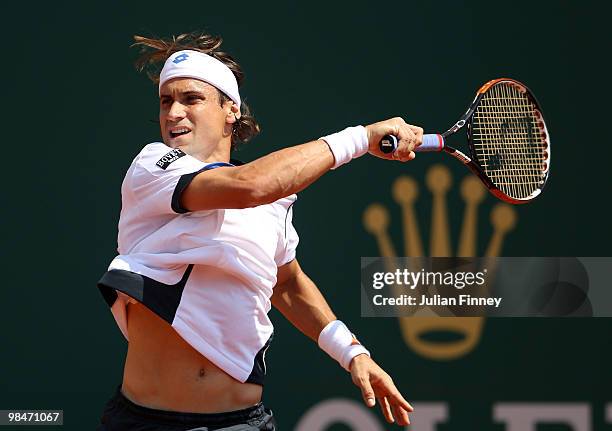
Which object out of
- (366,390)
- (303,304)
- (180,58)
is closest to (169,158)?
(180,58)

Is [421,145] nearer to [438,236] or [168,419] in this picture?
[168,419]

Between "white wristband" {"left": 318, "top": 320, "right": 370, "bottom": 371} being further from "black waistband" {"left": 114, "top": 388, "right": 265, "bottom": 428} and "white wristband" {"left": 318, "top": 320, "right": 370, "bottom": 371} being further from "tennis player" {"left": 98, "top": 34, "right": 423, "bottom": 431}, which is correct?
"black waistband" {"left": 114, "top": 388, "right": 265, "bottom": 428}

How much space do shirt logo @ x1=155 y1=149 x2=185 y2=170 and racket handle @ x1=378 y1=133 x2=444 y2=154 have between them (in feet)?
1.73

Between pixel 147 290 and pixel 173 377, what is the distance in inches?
9.7

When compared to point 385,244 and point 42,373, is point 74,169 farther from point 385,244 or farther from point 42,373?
point 385,244

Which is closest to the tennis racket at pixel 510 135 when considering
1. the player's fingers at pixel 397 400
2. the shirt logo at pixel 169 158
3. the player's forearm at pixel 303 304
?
the player's forearm at pixel 303 304

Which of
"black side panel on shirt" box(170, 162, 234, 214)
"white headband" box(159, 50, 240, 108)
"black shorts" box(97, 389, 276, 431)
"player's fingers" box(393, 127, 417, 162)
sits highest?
"white headband" box(159, 50, 240, 108)

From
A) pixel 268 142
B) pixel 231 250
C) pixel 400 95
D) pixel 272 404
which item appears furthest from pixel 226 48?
pixel 231 250

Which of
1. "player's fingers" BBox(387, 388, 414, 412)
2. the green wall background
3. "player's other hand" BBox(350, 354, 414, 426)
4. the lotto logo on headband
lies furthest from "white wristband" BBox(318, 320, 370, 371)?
the green wall background

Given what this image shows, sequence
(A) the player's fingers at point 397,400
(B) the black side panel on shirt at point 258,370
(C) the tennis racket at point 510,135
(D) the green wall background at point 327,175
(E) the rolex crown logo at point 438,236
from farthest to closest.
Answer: (E) the rolex crown logo at point 438,236 → (D) the green wall background at point 327,175 → (C) the tennis racket at point 510,135 → (A) the player's fingers at point 397,400 → (B) the black side panel on shirt at point 258,370

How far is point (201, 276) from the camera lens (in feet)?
9.80

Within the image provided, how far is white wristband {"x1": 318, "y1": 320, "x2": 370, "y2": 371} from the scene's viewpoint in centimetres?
329

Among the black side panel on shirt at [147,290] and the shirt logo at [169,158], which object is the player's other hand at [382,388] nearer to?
the black side panel on shirt at [147,290]

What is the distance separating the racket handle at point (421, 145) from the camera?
295cm
